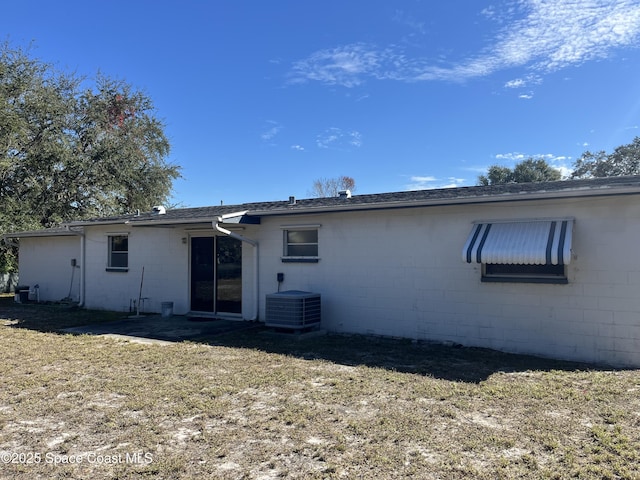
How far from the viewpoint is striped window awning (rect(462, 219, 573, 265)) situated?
691 centimetres

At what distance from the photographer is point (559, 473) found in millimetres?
3457

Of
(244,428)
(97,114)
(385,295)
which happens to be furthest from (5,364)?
(97,114)

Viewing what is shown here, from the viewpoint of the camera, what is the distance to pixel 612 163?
3644 centimetres

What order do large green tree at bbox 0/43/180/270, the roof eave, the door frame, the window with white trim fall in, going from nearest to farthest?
the roof eave < the window with white trim < the door frame < large green tree at bbox 0/43/180/270

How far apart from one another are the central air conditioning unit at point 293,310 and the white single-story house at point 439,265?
0.57 metres

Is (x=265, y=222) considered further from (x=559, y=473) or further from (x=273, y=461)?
(x=559, y=473)

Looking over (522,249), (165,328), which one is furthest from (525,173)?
(165,328)

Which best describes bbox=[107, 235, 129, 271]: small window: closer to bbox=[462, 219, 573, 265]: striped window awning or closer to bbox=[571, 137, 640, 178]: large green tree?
bbox=[462, 219, 573, 265]: striped window awning

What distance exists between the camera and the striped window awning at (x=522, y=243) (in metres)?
6.91

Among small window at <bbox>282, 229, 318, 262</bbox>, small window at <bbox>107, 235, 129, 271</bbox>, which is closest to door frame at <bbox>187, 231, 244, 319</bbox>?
small window at <bbox>282, 229, 318, 262</bbox>

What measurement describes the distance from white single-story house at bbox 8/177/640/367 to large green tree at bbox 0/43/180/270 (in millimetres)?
10694

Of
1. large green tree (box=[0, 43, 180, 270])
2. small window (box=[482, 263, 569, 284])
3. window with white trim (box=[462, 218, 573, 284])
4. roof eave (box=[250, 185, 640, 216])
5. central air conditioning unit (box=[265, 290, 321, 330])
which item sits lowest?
central air conditioning unit (box=[265, 290, 321, 330])

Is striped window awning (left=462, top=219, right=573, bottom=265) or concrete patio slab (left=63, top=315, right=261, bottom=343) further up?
striped window awning (left=462, top=219, right=573, bottom=265)

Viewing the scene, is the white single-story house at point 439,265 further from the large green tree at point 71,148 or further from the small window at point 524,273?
the large green tree at point 71,148
